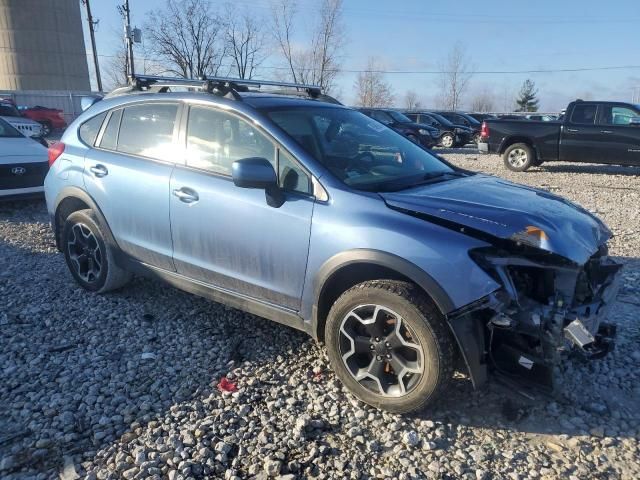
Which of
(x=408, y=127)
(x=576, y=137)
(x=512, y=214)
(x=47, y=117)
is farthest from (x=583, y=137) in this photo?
(x=47, y=117)

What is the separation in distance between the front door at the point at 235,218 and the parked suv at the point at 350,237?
0.03ft

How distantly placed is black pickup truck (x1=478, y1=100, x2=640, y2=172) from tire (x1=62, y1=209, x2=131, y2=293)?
11741 millimetres

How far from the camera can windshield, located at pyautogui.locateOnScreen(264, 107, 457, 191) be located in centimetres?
329

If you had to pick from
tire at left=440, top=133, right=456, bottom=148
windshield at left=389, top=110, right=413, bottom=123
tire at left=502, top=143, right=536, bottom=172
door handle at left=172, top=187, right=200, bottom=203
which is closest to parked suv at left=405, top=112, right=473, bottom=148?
tire at left=440, top=133, right=456, bottom=148

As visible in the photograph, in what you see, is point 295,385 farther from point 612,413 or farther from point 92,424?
point 612,413

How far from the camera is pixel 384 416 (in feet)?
9.66

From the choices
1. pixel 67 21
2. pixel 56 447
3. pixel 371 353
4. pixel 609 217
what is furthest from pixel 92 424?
pixel 67 21

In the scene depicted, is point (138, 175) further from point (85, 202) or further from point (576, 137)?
point (576, 137)

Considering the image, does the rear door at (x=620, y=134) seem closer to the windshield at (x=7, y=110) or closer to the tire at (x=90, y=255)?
Answer: the tire at (x=90, y=255)

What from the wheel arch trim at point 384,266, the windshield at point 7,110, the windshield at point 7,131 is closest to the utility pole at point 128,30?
the windshield at point 7,110

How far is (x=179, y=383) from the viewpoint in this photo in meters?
3.26

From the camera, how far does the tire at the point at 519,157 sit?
13.4 metres

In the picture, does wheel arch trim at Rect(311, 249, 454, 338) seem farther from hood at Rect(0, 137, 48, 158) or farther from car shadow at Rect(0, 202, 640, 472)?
hood at Rect(0, 137, 48, 158)

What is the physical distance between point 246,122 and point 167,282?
4.70 ft
